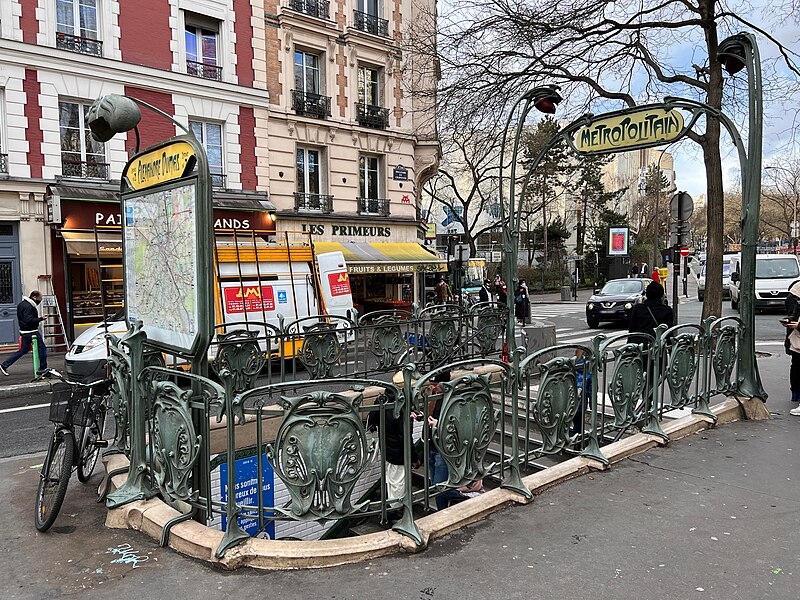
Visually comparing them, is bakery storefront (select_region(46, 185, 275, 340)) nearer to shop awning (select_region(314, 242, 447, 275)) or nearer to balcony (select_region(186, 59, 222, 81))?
shop awning (select_region(314, 242, 447, 275))

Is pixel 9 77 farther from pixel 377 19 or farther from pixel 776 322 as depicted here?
pixel 776 322

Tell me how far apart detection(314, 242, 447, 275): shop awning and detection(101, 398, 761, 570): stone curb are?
1486 centimetres

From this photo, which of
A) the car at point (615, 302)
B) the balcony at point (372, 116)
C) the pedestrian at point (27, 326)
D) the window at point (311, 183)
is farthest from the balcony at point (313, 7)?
the car at point (615, 302)

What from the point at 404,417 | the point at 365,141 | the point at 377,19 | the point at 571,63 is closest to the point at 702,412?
the point at 404,417

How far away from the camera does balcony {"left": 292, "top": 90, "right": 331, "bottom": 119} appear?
20984 mm

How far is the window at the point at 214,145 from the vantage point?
Result: 750 inches

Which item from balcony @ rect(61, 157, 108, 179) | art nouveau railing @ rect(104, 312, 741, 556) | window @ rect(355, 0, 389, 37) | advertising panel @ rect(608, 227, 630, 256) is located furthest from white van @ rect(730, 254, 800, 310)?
balcony @ rect(61, 157, 108, 179)

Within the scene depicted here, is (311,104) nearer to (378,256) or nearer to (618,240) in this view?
(378,256)

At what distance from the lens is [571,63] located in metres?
12.6

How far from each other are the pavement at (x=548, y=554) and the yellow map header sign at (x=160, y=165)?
2.69 metres

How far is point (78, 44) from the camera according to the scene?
16.4m

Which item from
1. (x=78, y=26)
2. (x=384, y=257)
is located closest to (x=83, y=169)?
(x=78, y=26)

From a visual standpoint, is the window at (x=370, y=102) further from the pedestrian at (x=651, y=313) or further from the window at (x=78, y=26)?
the pedestrian at (x=651, y=313)

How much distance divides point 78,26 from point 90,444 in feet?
50.2
